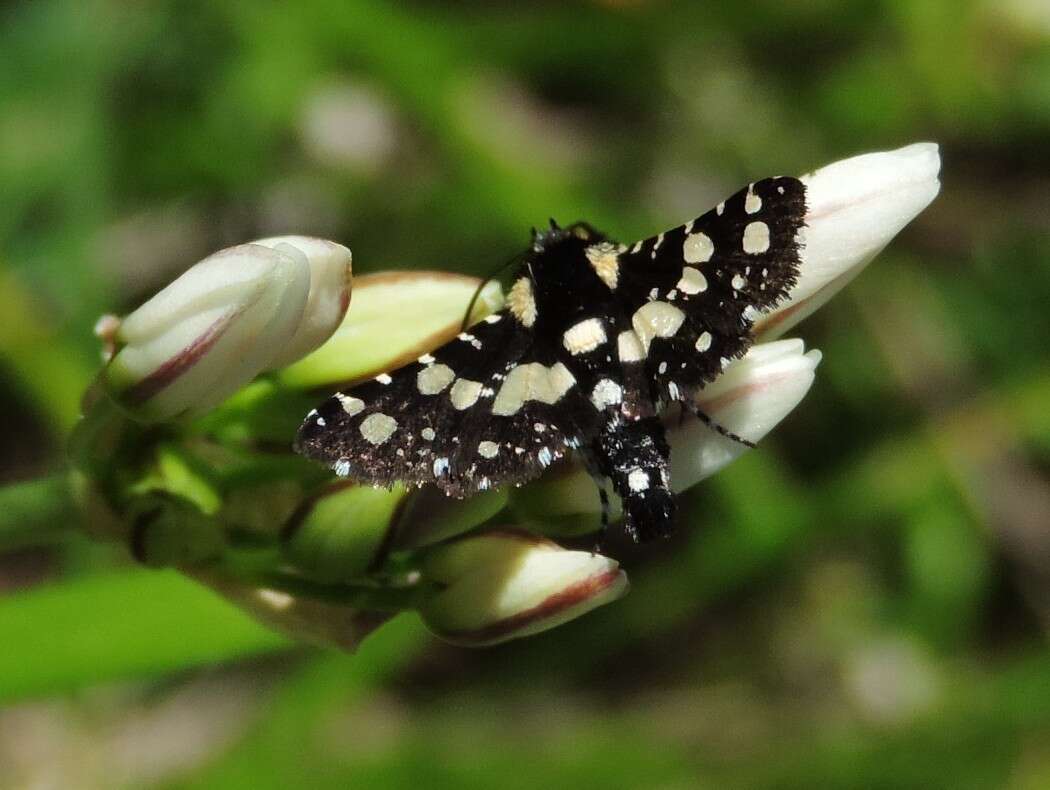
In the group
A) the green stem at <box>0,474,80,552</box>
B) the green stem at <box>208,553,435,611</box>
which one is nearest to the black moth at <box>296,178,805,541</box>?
the green stem at <box>208,553,435,611</box>

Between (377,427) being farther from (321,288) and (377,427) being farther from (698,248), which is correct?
(698,248)

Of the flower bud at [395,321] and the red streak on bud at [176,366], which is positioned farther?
the flower bud at [395,321]

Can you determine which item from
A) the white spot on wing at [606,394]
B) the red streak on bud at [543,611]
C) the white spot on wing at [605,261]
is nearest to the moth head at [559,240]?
the white spot on wing at [605,261]

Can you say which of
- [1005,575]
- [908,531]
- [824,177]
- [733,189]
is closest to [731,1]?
[733,189]

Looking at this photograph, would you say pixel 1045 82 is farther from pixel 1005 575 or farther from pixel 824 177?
pixel 824 177

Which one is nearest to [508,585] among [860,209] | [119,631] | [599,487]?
[599,487]

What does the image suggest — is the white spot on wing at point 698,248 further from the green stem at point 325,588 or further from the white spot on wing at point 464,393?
the green stem at point 325,588
